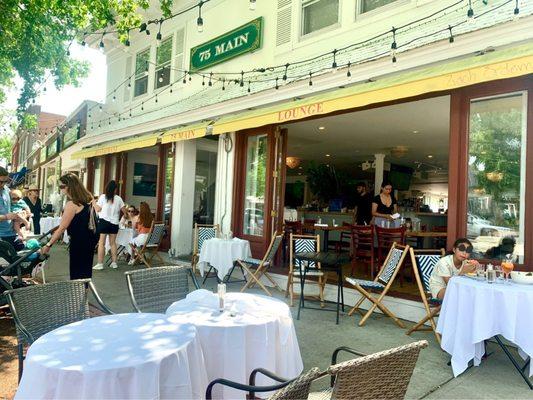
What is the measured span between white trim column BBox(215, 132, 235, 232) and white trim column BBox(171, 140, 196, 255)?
4.11ft

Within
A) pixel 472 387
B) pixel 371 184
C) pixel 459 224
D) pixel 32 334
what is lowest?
pixel 472 387

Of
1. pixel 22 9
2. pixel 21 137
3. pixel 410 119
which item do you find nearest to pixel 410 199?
pixel 410 119

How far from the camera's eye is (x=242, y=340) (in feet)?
7.52

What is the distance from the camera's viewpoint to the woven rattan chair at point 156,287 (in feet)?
10.0

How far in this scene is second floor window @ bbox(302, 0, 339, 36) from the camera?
655 cm

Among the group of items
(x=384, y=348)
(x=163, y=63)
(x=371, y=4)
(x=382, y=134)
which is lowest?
(x=384, y=348)

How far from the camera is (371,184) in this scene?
658 inches

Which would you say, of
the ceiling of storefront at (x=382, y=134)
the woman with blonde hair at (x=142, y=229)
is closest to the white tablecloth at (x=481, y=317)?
the ceiling of storefront at (x=382, y=134)

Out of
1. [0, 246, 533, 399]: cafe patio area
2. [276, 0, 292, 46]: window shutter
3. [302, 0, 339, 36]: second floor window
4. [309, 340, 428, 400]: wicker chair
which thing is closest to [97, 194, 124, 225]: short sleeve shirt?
[0, 246, 533, 399]: cafe patio area

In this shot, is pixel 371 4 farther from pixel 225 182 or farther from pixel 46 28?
pixel 46 28

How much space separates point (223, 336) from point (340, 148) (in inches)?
379

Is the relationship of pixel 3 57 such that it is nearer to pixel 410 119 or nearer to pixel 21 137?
pixel 410 119

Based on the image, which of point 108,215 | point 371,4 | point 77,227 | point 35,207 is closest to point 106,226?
point 108,215

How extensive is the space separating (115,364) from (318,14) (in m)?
6.67
